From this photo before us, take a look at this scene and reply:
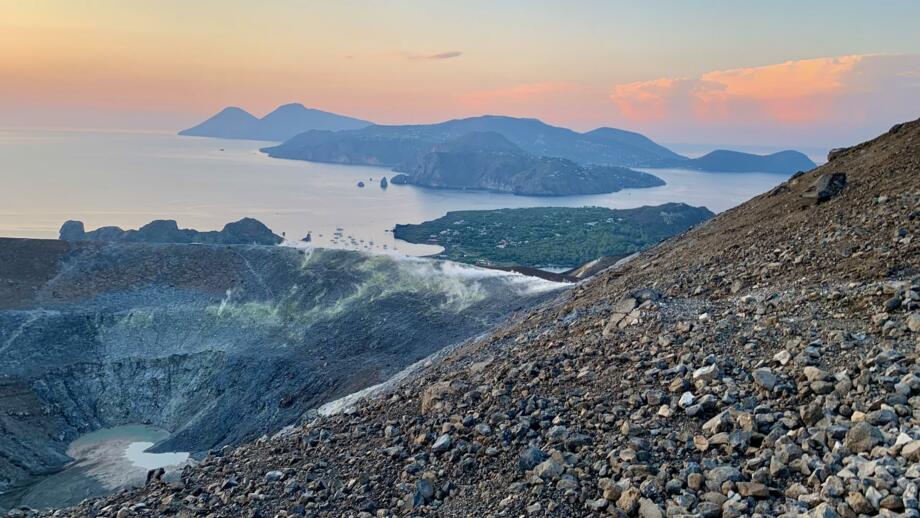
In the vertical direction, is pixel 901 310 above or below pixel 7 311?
above

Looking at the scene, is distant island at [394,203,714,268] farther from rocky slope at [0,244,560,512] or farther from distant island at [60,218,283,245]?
rocky slope at [0,244,560,512]

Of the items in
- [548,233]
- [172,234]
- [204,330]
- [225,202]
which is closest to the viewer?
[204,330]

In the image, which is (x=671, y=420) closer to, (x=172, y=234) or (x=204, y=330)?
(x=204, y=330)

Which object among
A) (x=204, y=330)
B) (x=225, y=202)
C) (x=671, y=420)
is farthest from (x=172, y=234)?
(x=671, y=420)

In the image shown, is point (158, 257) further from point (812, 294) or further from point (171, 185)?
point (171, 185)

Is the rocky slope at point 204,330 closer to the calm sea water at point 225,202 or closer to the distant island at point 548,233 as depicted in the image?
the distant island at point 548,233

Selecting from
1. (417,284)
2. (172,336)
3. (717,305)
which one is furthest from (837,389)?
(172,336)
